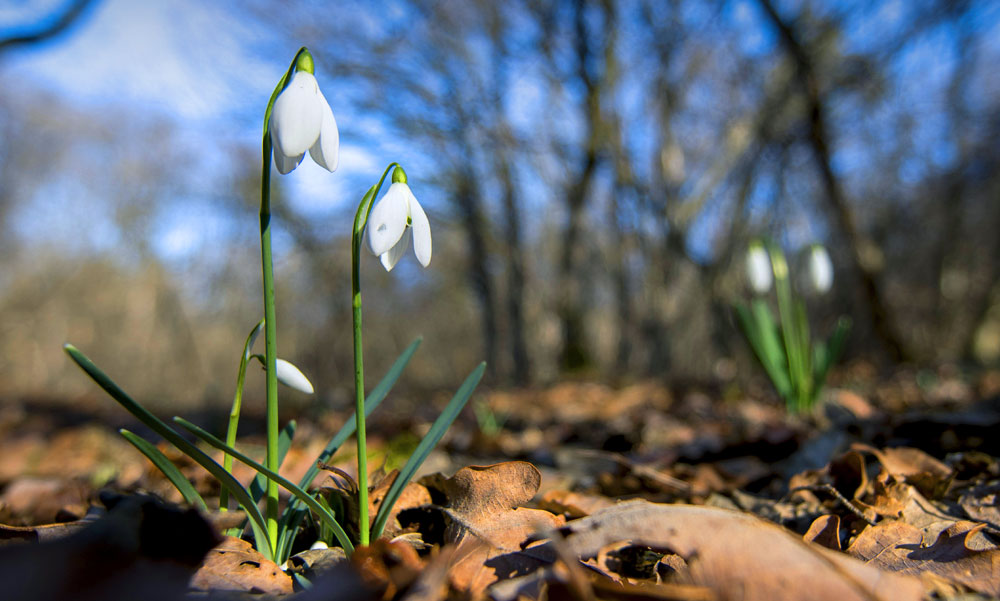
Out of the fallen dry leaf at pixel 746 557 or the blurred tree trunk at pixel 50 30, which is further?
the blurred tree trunk at pixel 50 30

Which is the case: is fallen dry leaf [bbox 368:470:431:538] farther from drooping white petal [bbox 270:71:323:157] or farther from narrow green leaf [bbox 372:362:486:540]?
drooping white petal [bbox 270:71:323:157]

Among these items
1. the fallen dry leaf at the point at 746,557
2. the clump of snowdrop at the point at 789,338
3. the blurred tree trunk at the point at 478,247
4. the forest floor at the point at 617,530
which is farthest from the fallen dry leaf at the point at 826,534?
the blurred tree trunk at the point at 478,247

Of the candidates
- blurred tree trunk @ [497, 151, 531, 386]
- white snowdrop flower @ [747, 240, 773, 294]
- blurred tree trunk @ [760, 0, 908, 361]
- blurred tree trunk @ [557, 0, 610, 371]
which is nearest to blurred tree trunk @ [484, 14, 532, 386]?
blurred tree trunk @ [497, 151, 531, 386]

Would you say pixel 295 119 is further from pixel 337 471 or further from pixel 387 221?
pixel 337 471

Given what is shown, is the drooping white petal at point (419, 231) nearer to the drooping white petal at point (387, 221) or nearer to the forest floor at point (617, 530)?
the drooping white petal at point (387, 221)

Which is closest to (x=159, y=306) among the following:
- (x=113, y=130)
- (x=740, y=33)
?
(x=113, y=130)

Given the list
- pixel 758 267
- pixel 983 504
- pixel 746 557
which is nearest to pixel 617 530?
pixel 746 557
